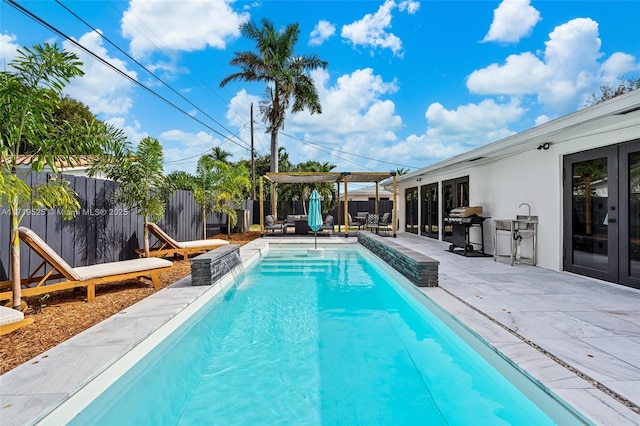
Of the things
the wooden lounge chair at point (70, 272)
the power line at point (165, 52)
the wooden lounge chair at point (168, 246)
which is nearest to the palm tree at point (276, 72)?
the power line at point (165, 52)

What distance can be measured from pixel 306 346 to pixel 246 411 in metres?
1.22

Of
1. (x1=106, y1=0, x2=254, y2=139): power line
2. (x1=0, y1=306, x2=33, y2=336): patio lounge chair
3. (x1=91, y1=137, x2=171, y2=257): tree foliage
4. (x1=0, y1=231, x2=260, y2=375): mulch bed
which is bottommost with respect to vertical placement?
(x1=0, y1=231, x2=260, y2=375): mulch bed

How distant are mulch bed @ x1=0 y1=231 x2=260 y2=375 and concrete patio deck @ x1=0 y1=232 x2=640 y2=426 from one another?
282 mm

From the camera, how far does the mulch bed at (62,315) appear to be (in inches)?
122

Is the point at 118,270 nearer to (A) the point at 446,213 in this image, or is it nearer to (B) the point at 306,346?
(B) the point at 306,346

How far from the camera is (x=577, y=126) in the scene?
17.5ft

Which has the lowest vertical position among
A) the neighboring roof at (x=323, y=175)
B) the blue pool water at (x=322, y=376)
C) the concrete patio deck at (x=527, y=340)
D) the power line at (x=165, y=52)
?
the blue pool water at (x=322, y=376)

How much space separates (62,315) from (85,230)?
8.11ft

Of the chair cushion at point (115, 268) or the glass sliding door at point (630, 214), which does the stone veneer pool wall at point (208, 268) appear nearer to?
the chair cushion at point (115, 268)

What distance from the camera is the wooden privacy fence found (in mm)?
4831

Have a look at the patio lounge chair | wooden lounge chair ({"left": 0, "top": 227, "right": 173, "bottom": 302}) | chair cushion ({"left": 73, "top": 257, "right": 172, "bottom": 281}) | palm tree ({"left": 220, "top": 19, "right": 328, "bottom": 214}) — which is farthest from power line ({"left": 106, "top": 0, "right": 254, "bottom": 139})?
the patio lounge chair

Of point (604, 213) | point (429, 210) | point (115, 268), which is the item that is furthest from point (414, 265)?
point (429, 210)

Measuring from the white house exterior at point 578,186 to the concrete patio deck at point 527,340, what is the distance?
65cm

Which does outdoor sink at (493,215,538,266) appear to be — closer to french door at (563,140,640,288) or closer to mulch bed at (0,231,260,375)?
french door at (563,140,640,288)
